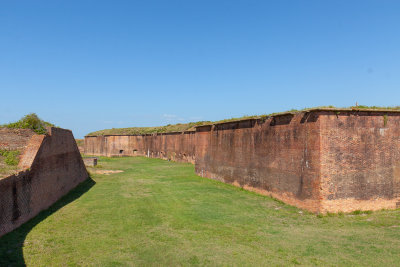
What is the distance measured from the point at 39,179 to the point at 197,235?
23.9 ft

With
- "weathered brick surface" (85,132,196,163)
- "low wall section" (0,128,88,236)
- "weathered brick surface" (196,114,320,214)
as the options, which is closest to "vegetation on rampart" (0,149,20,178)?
"low wall section" (0,128,88,236)

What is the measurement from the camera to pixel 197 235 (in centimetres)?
902

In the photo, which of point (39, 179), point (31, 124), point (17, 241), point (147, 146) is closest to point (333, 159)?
point (17, 241)

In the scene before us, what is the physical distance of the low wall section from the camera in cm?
907

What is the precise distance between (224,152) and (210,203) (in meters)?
6.44

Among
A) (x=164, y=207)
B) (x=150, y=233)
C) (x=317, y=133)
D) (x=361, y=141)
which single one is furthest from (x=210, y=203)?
(x=361, y=141)

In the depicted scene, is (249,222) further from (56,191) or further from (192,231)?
(56,191)

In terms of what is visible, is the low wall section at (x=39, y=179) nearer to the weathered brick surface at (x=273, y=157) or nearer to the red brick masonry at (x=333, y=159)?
the weathered brick surface at (x=273, y=157)

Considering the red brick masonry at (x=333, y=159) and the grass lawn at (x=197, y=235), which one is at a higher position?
the red brick masonry at (x=333, y=159)

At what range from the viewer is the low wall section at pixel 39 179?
907 cm

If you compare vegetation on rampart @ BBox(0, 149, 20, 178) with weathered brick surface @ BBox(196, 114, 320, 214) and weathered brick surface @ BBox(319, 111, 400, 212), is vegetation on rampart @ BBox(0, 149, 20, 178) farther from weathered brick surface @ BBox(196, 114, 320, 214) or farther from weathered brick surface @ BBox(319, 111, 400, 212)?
weathered brick surface @ BBox(319, 111, 400, 212)

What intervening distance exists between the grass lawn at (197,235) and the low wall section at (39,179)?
1.56 ft

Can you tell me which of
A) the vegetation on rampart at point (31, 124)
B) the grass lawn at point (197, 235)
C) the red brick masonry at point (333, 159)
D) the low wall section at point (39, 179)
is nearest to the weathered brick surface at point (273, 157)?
the red brick masonry at point (333, 159)

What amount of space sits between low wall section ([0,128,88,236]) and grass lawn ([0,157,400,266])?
1.56ft
